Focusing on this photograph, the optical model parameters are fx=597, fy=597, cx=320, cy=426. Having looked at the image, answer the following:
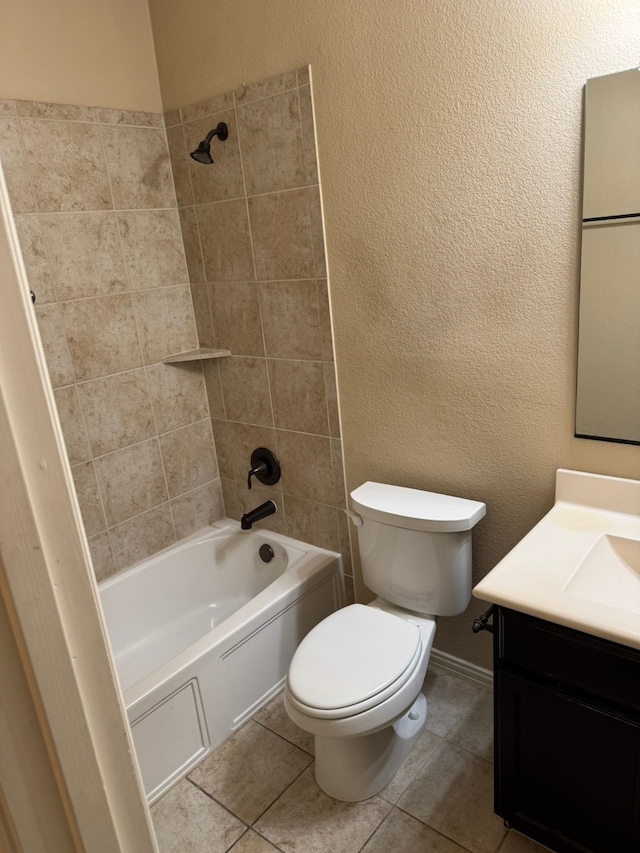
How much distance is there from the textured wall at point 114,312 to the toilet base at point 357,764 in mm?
1156

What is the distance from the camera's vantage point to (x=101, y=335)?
229cm

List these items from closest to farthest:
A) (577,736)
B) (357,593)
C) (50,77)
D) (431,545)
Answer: (577,736), (431,545), (50,77), (357,593)

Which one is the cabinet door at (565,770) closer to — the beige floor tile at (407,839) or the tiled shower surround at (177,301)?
the beige floor tile at (407,839)

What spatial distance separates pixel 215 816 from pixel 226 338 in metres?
1.70

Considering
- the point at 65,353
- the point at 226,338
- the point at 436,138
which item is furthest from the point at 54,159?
the point at 436,138

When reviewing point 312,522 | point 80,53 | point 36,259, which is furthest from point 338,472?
point 80,53

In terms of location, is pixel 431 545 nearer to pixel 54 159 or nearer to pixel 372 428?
pixel 372 428

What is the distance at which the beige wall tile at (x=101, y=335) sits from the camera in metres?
2.22

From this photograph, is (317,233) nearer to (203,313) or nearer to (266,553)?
(203,313)

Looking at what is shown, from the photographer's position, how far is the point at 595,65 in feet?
4.65

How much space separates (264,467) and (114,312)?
2.83 ft

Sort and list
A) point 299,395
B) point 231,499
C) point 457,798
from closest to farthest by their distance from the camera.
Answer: point 457,798
point 299,395
point 231,499

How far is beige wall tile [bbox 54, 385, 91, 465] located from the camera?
2205 millimetres

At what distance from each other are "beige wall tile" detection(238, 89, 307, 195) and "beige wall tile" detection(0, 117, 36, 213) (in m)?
0.74
